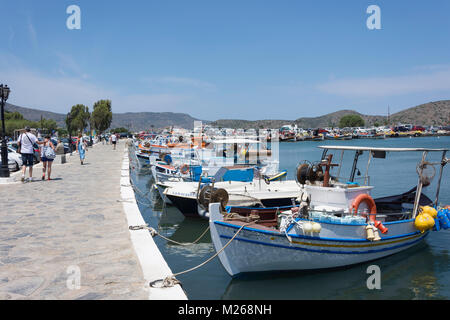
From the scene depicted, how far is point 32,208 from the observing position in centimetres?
1070

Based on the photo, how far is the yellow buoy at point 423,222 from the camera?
32.9 ft

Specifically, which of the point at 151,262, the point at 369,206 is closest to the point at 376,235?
the point at 369,206

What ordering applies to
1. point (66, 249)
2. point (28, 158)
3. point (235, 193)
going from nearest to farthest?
1. point (66, 249)
2. point (235, 193)
3. point (28, 158)

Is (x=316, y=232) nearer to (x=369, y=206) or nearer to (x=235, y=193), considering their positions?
(x=369, y=206)

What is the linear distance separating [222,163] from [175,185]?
13.5ft

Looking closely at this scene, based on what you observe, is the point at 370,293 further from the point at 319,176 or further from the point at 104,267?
the point at 104,267

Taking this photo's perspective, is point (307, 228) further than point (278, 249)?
No

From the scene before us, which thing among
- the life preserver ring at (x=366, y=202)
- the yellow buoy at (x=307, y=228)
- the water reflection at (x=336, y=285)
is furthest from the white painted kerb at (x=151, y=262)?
the life preserver ring at (x=366, y=202)

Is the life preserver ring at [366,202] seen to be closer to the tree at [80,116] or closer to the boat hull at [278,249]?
the boat hull at [278,249]

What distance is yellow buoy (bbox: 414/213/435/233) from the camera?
10023 mm

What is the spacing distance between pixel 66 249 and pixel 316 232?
5225 millimetres

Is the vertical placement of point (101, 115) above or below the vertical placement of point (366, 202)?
above

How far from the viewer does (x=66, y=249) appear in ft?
23.5
